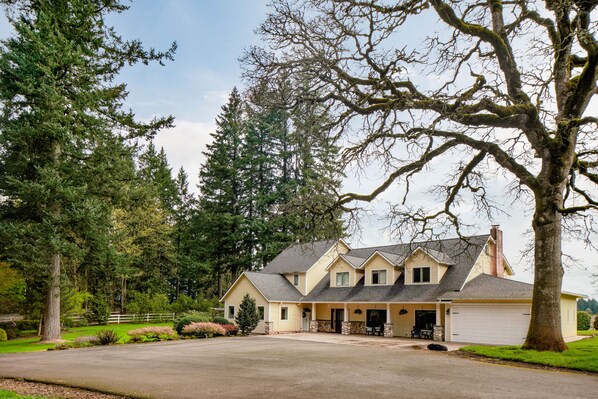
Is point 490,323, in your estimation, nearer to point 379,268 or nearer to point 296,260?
point 379,268

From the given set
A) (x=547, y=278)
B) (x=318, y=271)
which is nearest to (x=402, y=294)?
(x=318, y=271)

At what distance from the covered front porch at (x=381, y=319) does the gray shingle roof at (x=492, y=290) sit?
4.48 ft

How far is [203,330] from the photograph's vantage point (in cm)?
2323

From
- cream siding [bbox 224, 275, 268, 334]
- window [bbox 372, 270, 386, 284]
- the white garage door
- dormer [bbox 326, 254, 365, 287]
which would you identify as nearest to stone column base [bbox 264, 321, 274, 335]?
cream siding [bbox 224, 275, 268, 334]

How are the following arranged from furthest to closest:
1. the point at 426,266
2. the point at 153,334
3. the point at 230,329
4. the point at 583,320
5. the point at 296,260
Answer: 1. the point at 296,260
2. the point at 583,320
3. the point at 230,329
4. the point at 426,266
5. the point at 153,334

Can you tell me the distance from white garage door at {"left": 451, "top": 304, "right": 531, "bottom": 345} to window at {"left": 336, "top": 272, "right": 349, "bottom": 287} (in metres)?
8.72

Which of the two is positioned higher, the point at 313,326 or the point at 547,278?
the point at 547,278

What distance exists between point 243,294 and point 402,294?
446 inches

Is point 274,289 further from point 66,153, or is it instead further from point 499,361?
point 499,361

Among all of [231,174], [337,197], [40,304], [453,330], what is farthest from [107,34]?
[231,174]

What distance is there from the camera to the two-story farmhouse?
21109 mm

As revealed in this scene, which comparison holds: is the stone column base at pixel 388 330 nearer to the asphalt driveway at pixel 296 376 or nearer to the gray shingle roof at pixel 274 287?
the gray shingle roof at pixel 274 287

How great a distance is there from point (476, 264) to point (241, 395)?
20.3 metres

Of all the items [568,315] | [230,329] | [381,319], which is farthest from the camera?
[381,319]
